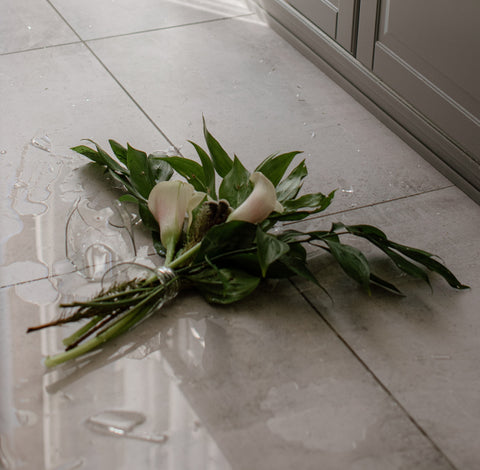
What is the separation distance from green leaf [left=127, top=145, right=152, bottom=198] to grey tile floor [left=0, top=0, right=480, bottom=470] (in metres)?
0.10

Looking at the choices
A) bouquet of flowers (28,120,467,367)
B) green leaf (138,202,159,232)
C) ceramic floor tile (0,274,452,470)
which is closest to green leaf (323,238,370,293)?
bouquet of flowers (28,120,467,367)

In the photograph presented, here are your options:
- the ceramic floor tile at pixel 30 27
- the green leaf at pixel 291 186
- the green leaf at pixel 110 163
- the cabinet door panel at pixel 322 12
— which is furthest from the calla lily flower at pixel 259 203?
the ceramic floor tile at pixel 30 27

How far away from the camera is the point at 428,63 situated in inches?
68.3

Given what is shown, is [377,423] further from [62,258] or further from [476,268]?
[62,258]

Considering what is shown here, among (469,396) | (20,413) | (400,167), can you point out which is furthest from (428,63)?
(20,413)

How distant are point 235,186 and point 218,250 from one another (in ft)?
0.49

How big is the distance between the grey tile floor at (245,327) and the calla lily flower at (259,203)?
156 millimetres

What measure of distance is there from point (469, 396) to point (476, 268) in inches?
13.8

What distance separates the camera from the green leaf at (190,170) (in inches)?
58.3

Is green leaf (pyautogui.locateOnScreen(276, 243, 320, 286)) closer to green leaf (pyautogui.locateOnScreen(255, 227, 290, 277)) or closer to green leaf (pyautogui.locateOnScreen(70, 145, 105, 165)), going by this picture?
green leaf (pyautogui.locateOnScreen(255, 227, 290, 277))

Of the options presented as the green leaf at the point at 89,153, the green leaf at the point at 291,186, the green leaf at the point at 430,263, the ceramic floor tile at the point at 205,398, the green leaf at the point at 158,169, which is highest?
the green leaf at the point at 291,186

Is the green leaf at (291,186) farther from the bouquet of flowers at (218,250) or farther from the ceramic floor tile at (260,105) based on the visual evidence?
the ceramic floor tile at (260,105)

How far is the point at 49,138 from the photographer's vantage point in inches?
72.9

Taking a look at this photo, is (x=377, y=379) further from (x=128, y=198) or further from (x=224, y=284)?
(x=128, y=198)
